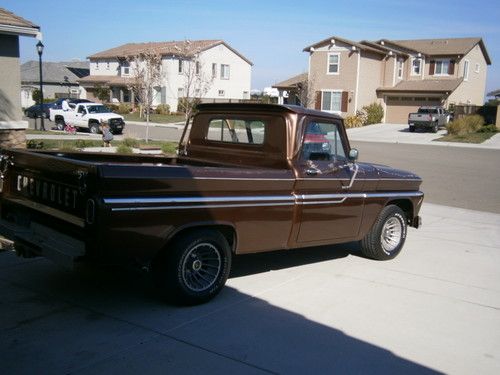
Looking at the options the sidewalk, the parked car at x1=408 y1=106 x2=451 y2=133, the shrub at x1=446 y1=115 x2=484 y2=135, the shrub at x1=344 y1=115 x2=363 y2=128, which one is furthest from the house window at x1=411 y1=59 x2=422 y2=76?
the shrub at x1=446 y1=115 x2=484 y2=135

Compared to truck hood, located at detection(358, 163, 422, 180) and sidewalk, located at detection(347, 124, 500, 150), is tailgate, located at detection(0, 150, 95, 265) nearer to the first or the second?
truck hood, located at detection(358, 163, 422, 180)

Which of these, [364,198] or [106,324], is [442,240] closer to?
[364,198]

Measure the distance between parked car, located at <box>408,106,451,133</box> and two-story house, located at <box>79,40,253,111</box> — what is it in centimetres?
1860

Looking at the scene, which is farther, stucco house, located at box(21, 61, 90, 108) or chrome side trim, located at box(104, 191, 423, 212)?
stucco house, located at box(21, 61, 90, 108)

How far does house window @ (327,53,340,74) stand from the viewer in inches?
1718

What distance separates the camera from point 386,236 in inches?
279

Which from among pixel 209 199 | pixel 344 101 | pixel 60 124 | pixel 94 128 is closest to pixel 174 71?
pixel 344 101

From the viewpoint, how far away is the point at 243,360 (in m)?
3.95

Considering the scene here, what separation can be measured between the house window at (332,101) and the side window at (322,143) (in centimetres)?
3878

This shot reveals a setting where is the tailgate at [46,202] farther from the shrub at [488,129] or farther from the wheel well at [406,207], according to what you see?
the shrub at [488,129]

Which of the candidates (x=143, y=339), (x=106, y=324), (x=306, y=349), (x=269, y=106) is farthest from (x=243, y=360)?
(x=269, y=106)

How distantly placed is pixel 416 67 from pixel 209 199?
4779 centimetres

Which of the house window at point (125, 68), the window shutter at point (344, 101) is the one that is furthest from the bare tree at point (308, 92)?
the house window at point (125, 68)

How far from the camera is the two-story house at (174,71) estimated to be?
51031mm
